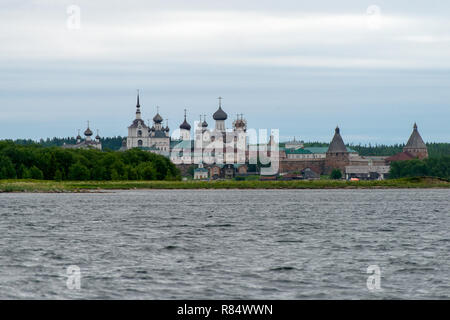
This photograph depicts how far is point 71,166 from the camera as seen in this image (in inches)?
4318

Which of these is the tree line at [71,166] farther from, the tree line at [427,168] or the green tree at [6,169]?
the tree line at [427,168]

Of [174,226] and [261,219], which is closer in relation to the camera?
[174,226]

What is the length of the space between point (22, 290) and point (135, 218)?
2802 cm

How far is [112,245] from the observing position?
3109 cm

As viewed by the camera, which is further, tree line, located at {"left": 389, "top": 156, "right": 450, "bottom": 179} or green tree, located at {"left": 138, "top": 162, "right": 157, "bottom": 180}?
tree line, located at {"left": 389, "top": 156, "right": 450, "bottom": 179}

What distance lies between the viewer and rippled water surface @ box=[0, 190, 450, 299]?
2048 cm

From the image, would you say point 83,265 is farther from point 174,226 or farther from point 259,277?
point 174,226

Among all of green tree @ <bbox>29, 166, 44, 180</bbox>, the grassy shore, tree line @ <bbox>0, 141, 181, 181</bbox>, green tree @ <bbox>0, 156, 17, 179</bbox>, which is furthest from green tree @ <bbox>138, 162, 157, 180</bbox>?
green tree @ <bbox>0, 156, 17, 179</bbox>

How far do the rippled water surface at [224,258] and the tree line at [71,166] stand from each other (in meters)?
61.2

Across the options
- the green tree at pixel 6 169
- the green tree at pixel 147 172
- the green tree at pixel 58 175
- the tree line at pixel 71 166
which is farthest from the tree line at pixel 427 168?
the green tree at pixel 6 169

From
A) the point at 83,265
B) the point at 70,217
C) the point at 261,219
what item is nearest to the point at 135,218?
the point at 70,217

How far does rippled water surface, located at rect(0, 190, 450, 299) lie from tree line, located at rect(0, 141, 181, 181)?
61212mm

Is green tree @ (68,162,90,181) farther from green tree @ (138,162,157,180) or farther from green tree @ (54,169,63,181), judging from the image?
green tree @ (138,162,157,180)

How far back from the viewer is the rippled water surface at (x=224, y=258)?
20.5 m
